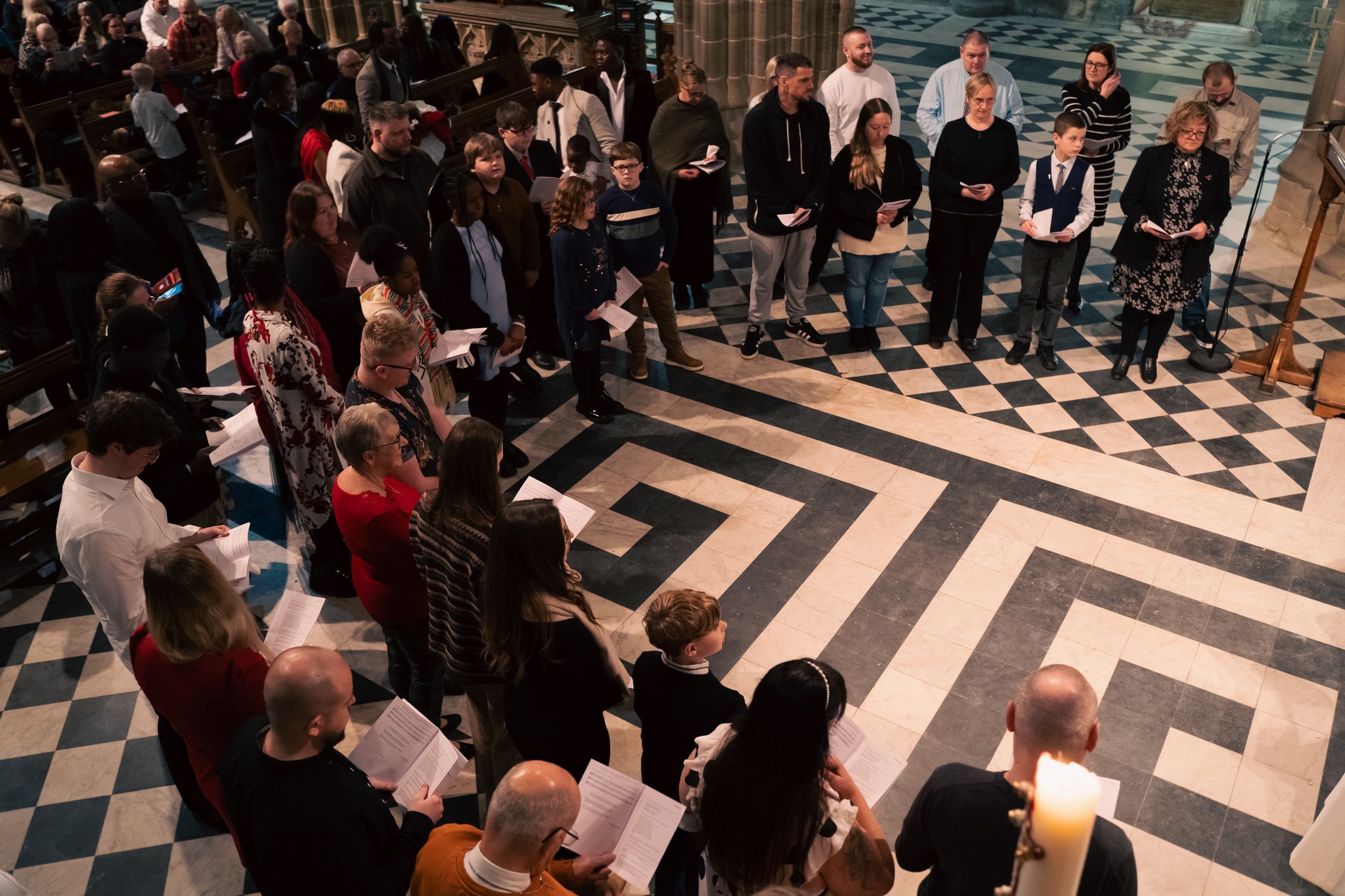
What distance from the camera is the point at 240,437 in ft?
14.5

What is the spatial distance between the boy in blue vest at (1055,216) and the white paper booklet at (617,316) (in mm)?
2388

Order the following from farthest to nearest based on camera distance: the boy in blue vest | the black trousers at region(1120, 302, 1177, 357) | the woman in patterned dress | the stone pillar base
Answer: the stone pillar base
the black trousers at region(1120, 302, 1177, 357)
the boy in blue vest
the woman in patterned dress

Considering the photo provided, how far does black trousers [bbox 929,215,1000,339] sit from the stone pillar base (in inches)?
395

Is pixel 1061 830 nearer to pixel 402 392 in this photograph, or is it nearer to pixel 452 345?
pixel 402 392

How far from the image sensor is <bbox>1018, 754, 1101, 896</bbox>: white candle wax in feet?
2.99

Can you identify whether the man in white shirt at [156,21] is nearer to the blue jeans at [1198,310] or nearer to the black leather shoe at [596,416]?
the black leather shoe at [596,416]

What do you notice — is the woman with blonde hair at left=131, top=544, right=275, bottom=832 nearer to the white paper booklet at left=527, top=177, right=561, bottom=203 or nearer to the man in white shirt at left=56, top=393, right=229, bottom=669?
the man in white shirt at left=56, top=393, right=229, bottom=669

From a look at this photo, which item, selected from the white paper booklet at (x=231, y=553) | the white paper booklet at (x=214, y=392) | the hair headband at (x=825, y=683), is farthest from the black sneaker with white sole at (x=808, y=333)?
the hair headband at (x=825, y=683)

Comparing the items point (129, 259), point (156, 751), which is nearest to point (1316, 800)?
point (156, 751)

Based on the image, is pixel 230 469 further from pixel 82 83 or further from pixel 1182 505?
pixel 82 83

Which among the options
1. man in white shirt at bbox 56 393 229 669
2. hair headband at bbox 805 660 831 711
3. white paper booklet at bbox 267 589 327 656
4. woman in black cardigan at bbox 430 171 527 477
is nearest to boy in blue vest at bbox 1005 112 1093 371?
woman in black cardigan at bbox 430 171 527 477

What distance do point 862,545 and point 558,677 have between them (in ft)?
8.16

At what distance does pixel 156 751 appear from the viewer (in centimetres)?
403

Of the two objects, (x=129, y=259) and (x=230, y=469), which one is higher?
(x=129, y=259)
